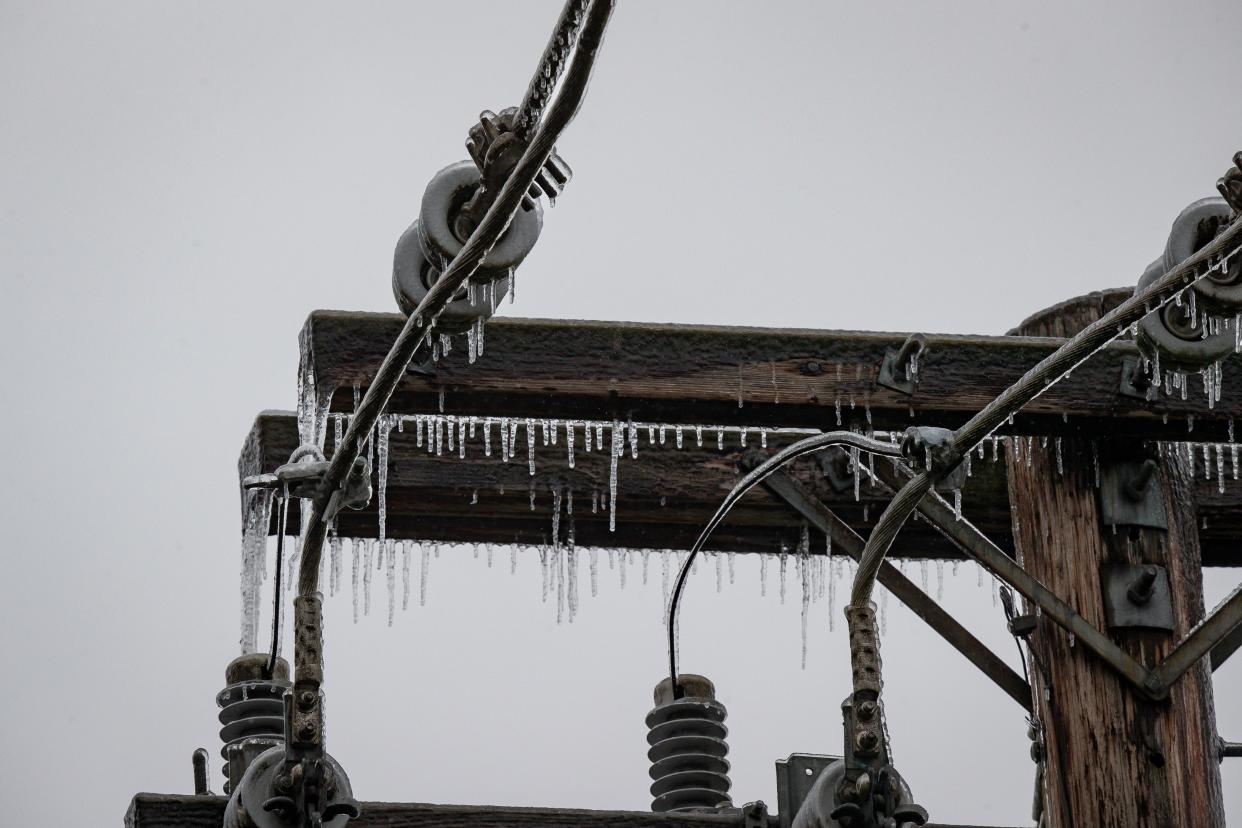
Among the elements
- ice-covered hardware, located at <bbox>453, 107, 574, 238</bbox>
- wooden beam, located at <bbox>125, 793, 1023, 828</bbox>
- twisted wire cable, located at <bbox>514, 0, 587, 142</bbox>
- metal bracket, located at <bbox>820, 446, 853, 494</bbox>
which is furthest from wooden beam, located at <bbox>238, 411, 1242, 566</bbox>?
twisted wire cable, located at <bbox>514, 0, 587, 142</bbox>

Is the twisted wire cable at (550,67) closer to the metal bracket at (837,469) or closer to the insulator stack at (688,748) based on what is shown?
the insulator stack at (688,748)

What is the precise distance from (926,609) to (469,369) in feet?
6.34

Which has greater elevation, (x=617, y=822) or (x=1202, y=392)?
(x=1202, y=392)

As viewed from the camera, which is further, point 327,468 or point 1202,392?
point 1202,392

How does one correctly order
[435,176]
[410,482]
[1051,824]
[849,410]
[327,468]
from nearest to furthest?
[327,468], [435,176], [1051,824], [849,410], [410,482]

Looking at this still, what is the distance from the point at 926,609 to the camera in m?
7.27

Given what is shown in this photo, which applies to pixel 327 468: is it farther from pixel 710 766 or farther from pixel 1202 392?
pixel 1202 392

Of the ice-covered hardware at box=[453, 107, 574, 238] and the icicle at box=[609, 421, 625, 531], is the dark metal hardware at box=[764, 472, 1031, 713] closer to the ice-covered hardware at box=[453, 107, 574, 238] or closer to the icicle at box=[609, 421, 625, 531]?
the icicle at box=[609, 421, 625, 531]

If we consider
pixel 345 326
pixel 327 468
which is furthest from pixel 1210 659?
pixel 327 468

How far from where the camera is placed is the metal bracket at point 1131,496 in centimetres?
672

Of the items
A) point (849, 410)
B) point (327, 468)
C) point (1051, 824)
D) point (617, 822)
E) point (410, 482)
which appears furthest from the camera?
point (410, 482)

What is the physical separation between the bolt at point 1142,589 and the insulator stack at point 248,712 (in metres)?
2.76

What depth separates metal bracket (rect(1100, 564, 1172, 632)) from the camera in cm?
654

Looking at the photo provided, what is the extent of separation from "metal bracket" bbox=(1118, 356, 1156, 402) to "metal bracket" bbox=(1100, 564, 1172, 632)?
62 centimetres
